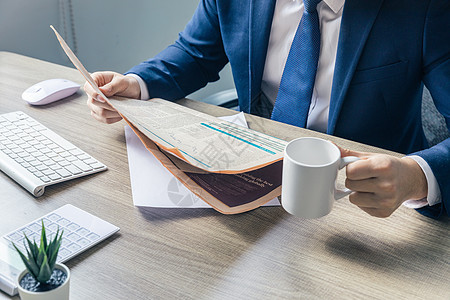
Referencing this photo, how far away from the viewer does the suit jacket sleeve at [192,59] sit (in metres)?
1.11

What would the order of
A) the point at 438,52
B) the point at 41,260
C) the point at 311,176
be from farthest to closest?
the point at 438,52 → the point at 311,176 → the point at 41,260

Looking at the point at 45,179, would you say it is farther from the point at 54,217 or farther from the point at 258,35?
the point at 258,35

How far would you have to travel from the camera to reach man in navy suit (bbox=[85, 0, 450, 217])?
91cm

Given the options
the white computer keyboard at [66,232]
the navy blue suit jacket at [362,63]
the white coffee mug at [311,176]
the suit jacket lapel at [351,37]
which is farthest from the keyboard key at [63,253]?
the suit jacket lapel at [351,37]

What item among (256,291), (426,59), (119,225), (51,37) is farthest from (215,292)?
(51,37)

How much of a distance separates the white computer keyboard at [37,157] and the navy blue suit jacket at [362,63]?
0.27 metres

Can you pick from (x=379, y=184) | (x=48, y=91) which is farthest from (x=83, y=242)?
(x=48, y=91)

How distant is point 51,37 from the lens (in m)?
1.79

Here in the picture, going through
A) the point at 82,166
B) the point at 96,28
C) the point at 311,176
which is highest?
the point at 311,176

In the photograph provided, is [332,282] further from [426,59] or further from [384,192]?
[426,59]

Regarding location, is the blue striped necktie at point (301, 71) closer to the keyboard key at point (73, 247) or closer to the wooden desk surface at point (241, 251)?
the wooden desk surface at point (241, 251)

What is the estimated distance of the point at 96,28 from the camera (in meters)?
1.95

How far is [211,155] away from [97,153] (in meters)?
0.26

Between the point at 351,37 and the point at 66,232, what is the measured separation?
26.8 inches
